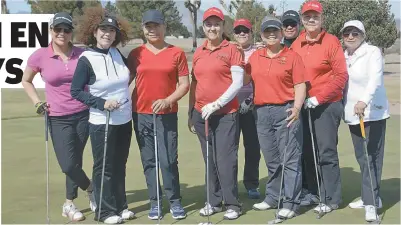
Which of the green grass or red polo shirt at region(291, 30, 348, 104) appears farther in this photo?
the green grass

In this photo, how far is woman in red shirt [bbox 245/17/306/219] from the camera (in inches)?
225

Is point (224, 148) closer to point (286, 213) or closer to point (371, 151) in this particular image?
point (286, 213)

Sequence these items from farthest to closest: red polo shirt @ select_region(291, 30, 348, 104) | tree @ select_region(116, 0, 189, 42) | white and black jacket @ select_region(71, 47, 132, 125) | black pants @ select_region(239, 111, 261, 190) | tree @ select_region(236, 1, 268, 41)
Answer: tree @ select_region(116, 0, 189, 42) → tree @ select_region(236, 1, 268, 41) → black pants @ select_region(239, 111, 261, 190) → red polo shirt @ select_region(291, 30, 348, 104) → white and black jacket @ select_region(71, 47, 132, 125)

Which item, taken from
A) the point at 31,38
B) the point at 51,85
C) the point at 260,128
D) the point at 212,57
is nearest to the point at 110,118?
the point at 51,85

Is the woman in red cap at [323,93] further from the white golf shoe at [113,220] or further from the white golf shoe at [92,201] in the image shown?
the white golf shoe at [92,201]

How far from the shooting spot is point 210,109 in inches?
220

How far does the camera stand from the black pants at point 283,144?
5.84m

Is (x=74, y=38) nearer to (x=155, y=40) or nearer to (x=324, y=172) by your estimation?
(x=155, y=40)

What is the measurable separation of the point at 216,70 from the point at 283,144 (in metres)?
1.06

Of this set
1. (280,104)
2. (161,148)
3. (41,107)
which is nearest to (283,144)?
(280,104)

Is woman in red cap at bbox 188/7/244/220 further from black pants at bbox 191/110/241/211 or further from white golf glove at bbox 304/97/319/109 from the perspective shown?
white golf glove at bbox 304/97/319/109

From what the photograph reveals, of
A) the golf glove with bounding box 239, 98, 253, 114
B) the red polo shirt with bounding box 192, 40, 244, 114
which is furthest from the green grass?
the red polo shirt with bounding box 192, 40, 244, 114

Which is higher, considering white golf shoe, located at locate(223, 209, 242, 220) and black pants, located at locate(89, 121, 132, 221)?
black pants, located at locate(89, 121, 132, 221)

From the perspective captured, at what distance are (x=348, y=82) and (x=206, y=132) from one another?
159 cm
